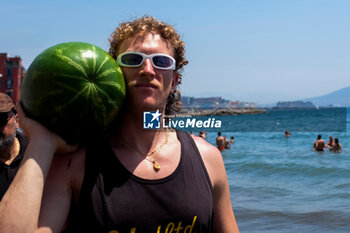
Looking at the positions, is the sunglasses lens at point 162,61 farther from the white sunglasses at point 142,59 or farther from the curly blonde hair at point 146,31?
the curly blonde hair at point 146,31

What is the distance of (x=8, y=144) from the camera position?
4.61 metres

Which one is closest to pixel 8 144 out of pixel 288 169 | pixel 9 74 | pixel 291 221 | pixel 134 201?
pixel 134 201

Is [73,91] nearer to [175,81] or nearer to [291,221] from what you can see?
[175,81]

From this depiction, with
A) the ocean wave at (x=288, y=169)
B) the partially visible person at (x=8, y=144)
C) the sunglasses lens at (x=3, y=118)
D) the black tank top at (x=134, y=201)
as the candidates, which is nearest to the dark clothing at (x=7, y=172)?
the partially visible person at (x=8, y=144)


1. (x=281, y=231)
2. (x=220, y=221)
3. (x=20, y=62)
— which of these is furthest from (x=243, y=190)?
(x=20, y=62)

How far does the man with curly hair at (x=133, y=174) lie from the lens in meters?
1.80

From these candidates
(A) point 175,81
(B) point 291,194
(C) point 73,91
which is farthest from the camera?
(B) point 291,194

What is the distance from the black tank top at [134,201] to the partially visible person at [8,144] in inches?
109

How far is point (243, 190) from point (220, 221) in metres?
12.5

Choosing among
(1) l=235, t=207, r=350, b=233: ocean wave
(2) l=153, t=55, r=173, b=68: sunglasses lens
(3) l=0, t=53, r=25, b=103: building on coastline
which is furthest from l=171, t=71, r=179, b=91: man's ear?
(3) l=0, t=53, r=25, b=103: building on coastline

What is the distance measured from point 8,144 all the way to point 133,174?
119 inches

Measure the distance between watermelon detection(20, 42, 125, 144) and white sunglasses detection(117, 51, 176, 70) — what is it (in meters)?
0.09

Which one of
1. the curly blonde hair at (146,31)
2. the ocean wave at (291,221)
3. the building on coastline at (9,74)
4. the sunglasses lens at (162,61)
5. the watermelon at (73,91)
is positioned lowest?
the ocean wave at (291,221)

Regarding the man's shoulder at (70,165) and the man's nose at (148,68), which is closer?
the man's shoulder at (70,165)
